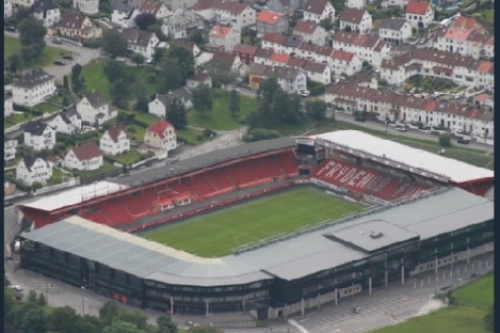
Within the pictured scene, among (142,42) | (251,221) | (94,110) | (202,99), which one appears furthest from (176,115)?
(251,221)

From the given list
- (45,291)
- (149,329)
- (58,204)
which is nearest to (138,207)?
(58,204)

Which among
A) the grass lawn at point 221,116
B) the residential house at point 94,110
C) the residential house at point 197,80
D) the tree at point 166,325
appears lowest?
the tree at point 166,325

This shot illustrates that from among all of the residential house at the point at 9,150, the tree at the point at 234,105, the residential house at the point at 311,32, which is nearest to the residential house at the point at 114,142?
the residential house at the point at 9,150

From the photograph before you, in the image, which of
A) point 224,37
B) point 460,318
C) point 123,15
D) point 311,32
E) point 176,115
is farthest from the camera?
point 123,15

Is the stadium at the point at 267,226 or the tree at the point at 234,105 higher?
the tree at the point at 234,105

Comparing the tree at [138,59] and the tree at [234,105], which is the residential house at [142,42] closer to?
the tree at [138,59]

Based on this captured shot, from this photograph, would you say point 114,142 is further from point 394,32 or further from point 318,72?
point 394,32

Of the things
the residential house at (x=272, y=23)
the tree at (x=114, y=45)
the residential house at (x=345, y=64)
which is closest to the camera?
the residential house at (x=345, y=64)
